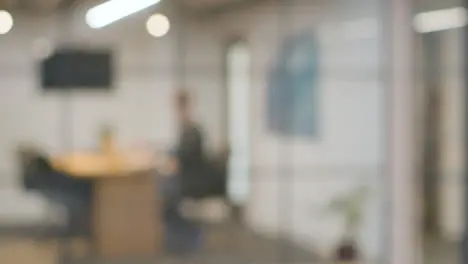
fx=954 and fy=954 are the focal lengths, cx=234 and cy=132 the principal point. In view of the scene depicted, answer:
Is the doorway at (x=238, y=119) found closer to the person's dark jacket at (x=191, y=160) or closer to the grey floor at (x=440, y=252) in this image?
the person's dark jacket at (x=191, y=160)

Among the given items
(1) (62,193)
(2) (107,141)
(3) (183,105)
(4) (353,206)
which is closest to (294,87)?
(3) (183,105)

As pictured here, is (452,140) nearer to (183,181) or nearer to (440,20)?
(440,20)

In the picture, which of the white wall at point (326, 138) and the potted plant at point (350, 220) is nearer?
the white wall at point (326, 138)

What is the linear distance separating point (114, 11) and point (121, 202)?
792mm

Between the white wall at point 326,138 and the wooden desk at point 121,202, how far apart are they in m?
0.45

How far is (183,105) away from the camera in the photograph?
4004mm

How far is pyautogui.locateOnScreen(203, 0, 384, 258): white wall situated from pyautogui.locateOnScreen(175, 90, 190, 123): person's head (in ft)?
0.94

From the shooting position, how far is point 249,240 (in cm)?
411

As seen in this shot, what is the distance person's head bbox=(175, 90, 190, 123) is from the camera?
4.00 meters

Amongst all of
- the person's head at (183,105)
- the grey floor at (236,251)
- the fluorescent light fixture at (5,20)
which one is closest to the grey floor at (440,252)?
the grey floor at (236,251)

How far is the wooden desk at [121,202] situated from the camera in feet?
13.0

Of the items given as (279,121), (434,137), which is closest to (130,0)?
(279,121)

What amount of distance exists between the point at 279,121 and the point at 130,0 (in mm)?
816

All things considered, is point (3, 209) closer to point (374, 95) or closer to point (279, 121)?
point (279, 121)
